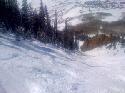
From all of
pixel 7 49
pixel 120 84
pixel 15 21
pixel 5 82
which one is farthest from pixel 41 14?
pixel 5 82

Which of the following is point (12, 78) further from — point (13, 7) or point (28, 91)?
point (13, 7)

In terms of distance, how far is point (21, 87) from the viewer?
19.2m

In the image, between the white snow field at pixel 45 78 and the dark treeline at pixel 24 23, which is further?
Answer: the dark treeline at pixel 24 23

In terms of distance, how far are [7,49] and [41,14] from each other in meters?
33.7

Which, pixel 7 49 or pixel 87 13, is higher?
pixel 7 49

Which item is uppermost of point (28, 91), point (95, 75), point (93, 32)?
point (28, 91)

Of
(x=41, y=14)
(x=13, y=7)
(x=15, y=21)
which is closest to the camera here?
(x=15, y=21)

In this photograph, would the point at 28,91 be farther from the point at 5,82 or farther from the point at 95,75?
the point at 95,75

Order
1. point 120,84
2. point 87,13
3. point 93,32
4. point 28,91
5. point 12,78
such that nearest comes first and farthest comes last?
point 28,91, point 12,78, point 120,84, point 93,32, point 87,13

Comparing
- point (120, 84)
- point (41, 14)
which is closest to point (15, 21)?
point (41, 14)

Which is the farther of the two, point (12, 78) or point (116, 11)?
point (116, 11)

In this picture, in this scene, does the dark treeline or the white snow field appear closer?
the white snow field

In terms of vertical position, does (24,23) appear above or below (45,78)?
below

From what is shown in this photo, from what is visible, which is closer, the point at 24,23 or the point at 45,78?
the point at 45,78
